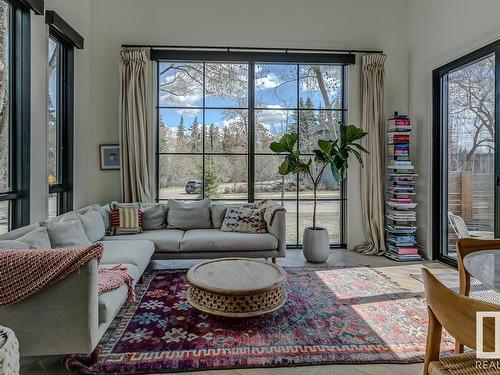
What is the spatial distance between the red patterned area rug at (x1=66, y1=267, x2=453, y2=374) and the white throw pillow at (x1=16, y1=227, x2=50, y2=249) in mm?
799

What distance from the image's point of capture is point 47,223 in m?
2.89

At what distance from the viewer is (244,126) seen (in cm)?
523

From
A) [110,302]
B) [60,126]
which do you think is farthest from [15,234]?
[60,126]

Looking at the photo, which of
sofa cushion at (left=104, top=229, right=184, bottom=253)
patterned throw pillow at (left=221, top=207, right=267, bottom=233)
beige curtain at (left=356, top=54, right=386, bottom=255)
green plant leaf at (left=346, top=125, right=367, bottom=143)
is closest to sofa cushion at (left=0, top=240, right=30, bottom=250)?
sofa cushion at (left=104, top=229, right=184, bottom=253)

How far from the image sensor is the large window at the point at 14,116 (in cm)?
316

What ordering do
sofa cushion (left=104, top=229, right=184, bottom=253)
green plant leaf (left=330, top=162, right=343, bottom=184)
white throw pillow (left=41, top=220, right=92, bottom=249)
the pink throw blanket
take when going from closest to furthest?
1. the pink throw blanket
2. white throw pillow (left=41, top=220, right=92, bottom=249)
3. sofa cushion (left=104, top=229, right=184, bottom=253)
4. green plant leaf (left=330, top=162, right=343, bottom=184)

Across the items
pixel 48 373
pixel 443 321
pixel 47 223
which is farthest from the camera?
pixel 47 223

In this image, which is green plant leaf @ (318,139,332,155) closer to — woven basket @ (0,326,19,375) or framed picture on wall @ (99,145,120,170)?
framed picture on wall @ (99,145,120,170)

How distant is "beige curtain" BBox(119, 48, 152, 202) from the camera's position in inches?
189

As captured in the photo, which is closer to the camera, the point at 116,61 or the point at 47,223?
the point at 47,223

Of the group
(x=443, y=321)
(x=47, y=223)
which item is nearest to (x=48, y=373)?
(x=47, y=223)

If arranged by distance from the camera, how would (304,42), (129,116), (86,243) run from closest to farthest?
(86,243) → (129,116) → (304,42)

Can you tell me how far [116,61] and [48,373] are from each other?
413cm

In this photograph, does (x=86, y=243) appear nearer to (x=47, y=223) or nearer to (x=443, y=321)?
(x=47, y=223)
